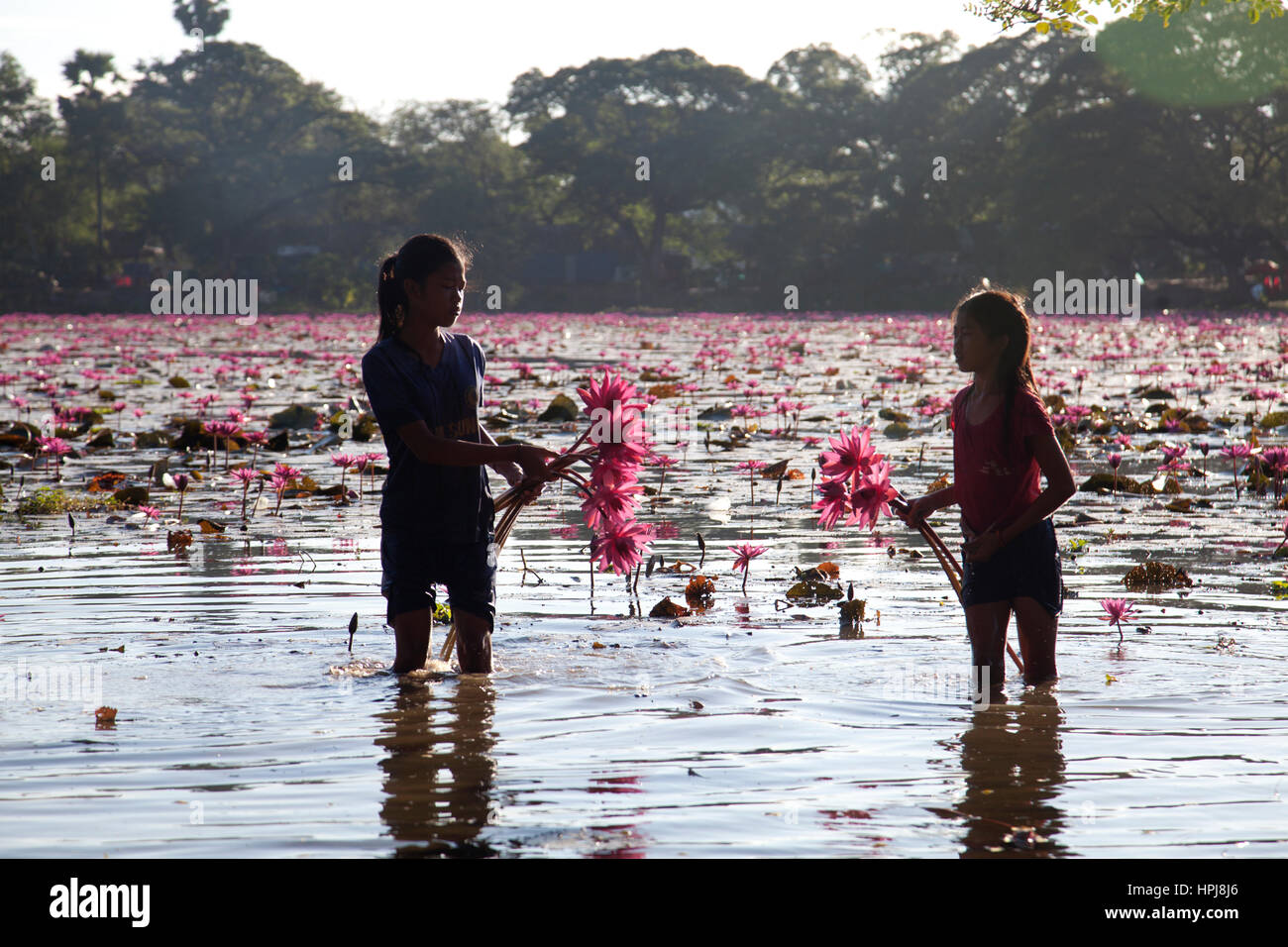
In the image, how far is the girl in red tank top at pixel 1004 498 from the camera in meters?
3.93

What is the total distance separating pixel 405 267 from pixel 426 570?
2.92 feet

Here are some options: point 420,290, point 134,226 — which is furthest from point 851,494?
point 134,226

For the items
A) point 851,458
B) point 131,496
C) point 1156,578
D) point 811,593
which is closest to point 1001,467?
point 851,458

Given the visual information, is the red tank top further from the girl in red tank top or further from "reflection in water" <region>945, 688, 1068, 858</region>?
"reflection in water" <region>945, 688, 1068, 858</region>

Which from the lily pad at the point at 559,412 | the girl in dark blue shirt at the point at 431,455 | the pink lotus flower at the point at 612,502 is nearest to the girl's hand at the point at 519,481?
the girl in dark blue shirt at the point at 431,455

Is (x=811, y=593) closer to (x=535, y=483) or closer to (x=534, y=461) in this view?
(x=535, y=483)

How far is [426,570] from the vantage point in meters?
4.01

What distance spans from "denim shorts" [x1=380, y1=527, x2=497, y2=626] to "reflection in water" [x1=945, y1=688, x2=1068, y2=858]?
4.88ft

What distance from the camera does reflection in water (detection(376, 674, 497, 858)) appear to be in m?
2.76

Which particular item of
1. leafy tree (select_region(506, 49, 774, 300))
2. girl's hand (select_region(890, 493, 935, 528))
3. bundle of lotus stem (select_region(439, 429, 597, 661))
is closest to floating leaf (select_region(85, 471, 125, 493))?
bundle of lotus stem (select_region(439, 429, 597, 661))

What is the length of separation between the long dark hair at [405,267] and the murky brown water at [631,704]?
1104mm

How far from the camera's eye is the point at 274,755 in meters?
3.37

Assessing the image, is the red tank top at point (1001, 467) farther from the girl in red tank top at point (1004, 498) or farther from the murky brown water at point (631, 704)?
the murky brown water at point (631, 704)

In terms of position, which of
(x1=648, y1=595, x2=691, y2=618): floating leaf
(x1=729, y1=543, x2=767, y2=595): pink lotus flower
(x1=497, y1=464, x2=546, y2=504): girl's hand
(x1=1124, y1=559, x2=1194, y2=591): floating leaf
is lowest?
(x1=648, y1=595, x2=691, y2=618): floating leaf
